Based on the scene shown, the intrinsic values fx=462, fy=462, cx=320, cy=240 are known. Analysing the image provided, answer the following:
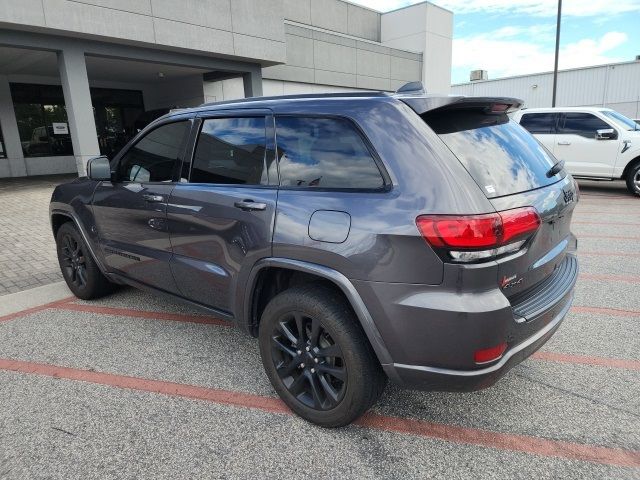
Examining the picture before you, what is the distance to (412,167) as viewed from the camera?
7.18 ft

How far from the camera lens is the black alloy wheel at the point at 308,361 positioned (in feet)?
8.11

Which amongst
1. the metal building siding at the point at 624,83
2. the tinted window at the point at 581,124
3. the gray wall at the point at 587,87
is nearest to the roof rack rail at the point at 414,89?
the tinted window at the point at 581,124

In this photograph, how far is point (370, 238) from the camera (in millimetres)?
2195

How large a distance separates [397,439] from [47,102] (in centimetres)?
1961

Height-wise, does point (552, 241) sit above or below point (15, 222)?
above

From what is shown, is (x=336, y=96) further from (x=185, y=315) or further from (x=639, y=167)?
(x=639, y=167)

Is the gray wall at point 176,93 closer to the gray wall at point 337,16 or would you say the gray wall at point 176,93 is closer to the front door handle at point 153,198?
the gray wall at point 337,16

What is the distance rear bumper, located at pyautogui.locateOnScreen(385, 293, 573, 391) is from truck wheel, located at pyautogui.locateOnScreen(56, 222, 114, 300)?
3364 millimetres

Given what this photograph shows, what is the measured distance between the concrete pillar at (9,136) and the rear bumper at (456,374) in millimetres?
18669

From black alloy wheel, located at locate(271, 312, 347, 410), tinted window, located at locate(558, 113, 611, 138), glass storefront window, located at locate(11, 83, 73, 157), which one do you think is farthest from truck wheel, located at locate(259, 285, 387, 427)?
glass storefront window, located at locate(11, 83, 73, 157)

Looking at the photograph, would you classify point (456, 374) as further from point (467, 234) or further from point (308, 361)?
point (308, 361)

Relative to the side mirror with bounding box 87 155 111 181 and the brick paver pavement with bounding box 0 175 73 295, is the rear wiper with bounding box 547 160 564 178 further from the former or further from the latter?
the brick paver pavement with bounding box 0 175 73 295

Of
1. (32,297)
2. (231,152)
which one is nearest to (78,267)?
(32,297)

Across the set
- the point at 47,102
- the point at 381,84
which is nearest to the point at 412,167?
the point at 47,102
